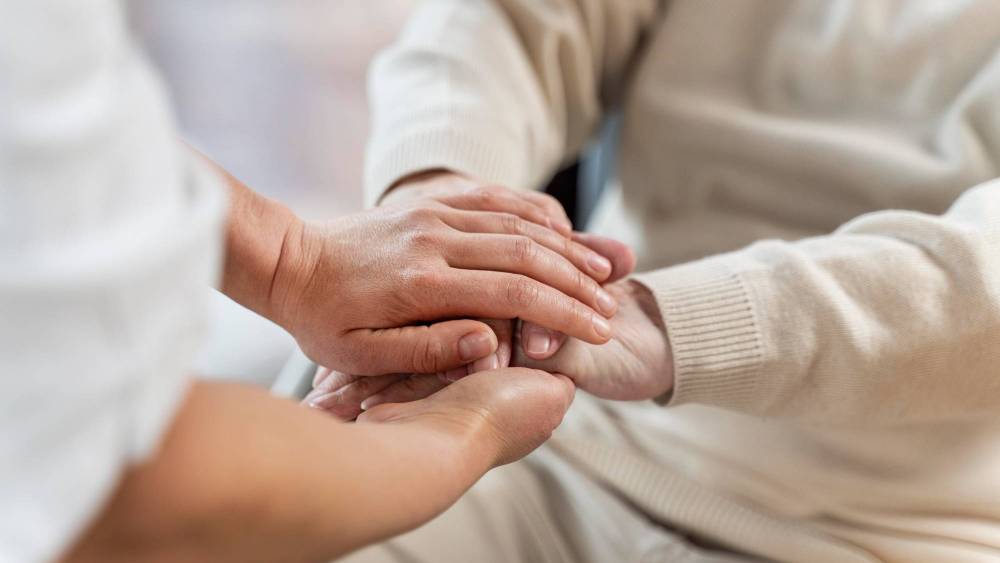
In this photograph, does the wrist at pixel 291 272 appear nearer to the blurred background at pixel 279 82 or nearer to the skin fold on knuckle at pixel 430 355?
the skin fold on knuckle at pixel 430 355

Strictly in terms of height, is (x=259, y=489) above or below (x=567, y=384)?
above

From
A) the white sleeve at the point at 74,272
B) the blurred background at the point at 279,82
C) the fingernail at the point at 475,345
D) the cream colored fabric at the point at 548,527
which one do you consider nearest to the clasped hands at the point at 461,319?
the fingernail at the point at 475,345

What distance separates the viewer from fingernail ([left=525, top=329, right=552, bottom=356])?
0.76 metres

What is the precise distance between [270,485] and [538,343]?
378 millimetres

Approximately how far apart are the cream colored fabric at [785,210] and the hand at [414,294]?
0.35 ft

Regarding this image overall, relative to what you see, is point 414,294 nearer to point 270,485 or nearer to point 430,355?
point 430,355

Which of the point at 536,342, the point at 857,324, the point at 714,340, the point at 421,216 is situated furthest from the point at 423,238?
the point at 857,324

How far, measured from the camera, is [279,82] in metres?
2.30

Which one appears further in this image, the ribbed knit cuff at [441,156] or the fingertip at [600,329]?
the ribbed knit cuff at [441,156]

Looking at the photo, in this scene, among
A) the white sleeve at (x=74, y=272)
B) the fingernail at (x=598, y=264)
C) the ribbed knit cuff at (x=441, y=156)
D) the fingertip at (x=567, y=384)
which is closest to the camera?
the white sleeve at (x=74, y=272)

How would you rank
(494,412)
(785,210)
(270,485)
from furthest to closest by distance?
(785,210) → (494,412) → (270,485)

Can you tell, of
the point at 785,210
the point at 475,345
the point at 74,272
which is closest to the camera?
the point at 74,272

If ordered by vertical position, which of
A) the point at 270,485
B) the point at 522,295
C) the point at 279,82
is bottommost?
the point at 279,82

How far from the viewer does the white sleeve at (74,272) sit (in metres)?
0.31
